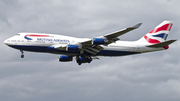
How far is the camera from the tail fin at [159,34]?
6334cm

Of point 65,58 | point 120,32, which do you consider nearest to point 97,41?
point 120,32

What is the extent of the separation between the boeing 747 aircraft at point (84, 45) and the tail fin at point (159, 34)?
0.79ft

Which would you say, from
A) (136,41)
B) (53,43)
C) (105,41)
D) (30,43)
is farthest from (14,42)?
(136,41)

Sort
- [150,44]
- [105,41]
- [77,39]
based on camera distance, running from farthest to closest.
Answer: [150,44] < [77,39] < [105,41]

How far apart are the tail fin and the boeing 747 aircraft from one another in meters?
0.24

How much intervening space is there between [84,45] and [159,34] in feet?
57.4

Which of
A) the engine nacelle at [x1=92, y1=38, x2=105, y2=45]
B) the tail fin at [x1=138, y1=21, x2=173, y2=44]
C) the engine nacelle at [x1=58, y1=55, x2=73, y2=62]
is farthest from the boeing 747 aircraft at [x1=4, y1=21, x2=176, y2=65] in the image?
the engine nacelle at [x1=58, y1=55, x2=73, y2=62]

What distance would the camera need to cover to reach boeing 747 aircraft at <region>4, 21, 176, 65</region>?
5459 centimetres

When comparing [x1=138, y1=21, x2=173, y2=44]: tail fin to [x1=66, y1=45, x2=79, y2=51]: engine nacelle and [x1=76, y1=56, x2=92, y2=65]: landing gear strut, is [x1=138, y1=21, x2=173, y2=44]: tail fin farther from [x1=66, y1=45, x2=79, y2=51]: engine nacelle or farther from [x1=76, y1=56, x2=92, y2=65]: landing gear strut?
[x1=66, y1=45, x2=79, y2=51]: engine nacelle

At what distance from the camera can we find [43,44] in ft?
182

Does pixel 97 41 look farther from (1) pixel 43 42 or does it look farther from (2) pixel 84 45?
(1) pixel 43 42

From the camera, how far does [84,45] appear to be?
5597 cm

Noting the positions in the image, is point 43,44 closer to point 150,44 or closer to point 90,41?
point 90,41

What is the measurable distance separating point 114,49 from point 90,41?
6.68 metres
